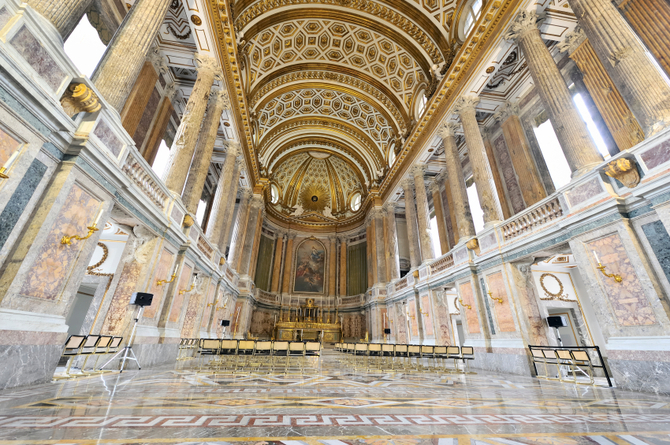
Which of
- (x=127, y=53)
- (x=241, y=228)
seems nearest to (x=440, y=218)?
(x=241, y=228)

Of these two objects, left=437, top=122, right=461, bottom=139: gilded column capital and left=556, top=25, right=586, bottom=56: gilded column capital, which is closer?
left=556, top=25, right=586, bottom=56: gilded column capital

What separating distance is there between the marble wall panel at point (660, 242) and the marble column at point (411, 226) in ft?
33.0

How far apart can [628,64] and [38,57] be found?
10.2 metres

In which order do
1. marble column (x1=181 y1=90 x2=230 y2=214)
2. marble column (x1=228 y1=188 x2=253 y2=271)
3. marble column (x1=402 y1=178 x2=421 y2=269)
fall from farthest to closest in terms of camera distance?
marble column (x1=228 y1=188 x2=253 y2=271), marble column (x1=402 y1=178 x2=421 y2=269), marble column (x1=181 y1=90 x2=230 y2=214)

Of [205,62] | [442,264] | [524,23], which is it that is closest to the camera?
[524,23]

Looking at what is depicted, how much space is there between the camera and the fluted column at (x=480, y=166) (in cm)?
962

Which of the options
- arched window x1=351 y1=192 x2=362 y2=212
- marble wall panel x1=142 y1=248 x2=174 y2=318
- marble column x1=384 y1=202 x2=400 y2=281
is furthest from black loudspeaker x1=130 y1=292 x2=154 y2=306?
arched window x1=351 y1=192 x2=362 y2=212

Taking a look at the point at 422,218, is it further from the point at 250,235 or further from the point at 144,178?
the point at 144,178

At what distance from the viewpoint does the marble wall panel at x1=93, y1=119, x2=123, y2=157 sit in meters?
4.59

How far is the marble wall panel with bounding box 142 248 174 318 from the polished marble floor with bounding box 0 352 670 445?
115 inches

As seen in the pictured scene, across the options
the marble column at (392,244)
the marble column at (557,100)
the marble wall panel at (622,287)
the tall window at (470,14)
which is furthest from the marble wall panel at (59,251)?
the marble column at (392,244)

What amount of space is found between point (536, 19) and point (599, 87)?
9.96 feet

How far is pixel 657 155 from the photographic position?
16.5 feet

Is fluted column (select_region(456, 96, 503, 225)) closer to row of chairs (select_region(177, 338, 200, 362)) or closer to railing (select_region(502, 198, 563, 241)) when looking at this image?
railing (select_region(502, 198, 563, 241))
